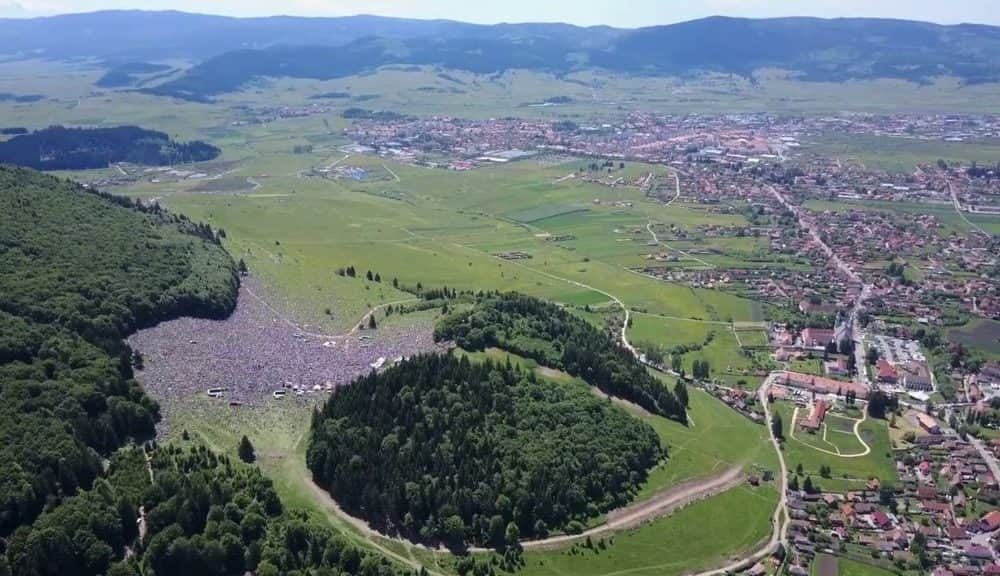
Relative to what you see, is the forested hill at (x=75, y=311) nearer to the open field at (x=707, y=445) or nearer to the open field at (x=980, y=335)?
the open field at (x=707, y=445)

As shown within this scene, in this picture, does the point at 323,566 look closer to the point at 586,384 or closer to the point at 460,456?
the point at 460,456

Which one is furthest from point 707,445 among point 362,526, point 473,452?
point 362,526

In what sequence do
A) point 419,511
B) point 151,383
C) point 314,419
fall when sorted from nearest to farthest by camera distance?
point 419,511 → point 314,419 → point 151,383

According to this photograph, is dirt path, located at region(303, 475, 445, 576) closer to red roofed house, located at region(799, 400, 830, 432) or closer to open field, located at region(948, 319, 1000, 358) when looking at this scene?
red roofed house, located at region(799, 400, 830, 432)

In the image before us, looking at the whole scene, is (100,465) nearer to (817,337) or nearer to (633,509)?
(633,509)

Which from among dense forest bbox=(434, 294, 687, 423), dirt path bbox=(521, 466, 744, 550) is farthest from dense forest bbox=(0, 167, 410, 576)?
dense forest bbox=(434, 294, 687, 423)

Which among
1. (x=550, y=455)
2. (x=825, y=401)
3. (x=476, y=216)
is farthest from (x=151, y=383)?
(x=476, y=216)

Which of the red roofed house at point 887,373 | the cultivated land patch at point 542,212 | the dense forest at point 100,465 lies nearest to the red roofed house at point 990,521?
the red roofed house at point 887,373
